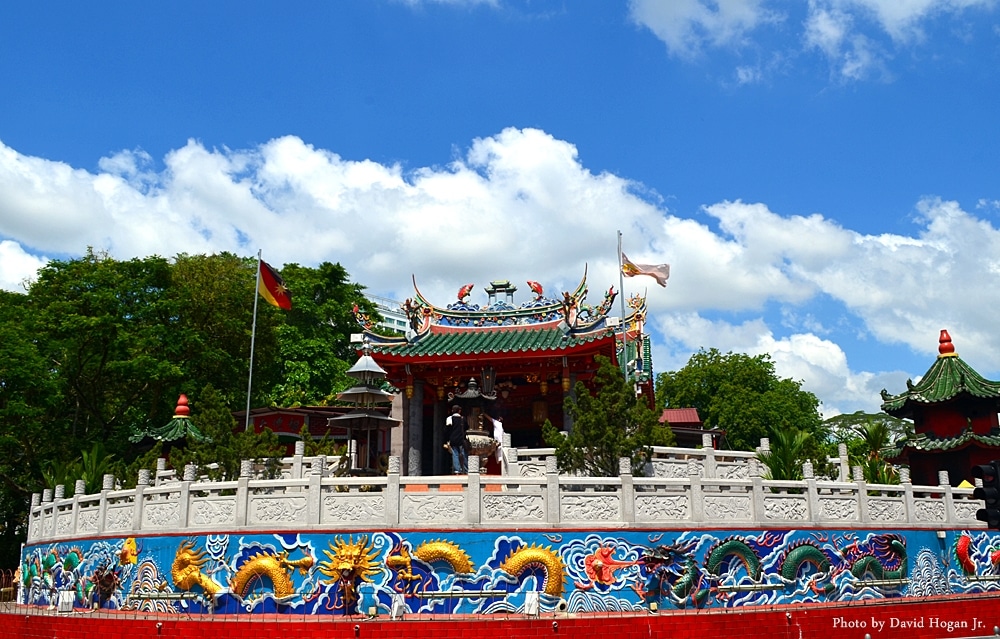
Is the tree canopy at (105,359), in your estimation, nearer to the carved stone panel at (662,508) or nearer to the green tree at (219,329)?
the green tree at (219,329)

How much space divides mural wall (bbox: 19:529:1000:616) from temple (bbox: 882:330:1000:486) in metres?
10.8

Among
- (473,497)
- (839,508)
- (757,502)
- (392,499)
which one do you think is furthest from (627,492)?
(839,508)

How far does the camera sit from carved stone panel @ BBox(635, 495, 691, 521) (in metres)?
15.6

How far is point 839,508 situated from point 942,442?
11.5 meters

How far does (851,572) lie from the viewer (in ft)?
53.7

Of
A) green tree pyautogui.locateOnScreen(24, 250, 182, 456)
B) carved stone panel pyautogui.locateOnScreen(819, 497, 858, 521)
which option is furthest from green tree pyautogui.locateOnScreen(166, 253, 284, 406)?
carved stone panel pyautogui.locateOnScreen(819, 497, 858, 521)

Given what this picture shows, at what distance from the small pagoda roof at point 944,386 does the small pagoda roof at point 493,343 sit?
36.0ft

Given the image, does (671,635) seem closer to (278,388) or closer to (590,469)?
(590,469)

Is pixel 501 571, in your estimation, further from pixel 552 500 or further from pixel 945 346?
pixel 945 346

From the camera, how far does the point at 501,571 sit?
15.0m

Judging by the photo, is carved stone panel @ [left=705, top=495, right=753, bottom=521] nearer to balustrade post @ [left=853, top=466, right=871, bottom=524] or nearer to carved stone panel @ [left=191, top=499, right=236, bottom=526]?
balustrade post @ [left=853, top=466, right=871, bottom=524]

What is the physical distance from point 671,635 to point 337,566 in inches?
235

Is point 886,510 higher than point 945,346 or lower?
lower

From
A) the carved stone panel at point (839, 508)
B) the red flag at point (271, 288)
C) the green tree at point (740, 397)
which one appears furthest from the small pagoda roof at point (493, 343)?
the green tree at point (740, 397)
